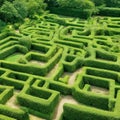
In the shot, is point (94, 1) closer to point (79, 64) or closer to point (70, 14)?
point (70, 14)

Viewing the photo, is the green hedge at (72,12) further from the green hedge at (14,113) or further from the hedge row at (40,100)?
the green hedge at (14,113)

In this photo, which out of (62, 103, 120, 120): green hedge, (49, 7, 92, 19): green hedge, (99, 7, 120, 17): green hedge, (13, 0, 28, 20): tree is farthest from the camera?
(99, 7, 120, 17): green hedge

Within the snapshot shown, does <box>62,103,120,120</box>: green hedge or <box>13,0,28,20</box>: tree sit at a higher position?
<box>13,0,28,20</box>: tree

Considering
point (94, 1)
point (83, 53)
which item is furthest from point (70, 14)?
point (83, 53)

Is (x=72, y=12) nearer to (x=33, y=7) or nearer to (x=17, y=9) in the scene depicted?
(x=33, y=7)

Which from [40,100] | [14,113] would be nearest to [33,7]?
[40,100]

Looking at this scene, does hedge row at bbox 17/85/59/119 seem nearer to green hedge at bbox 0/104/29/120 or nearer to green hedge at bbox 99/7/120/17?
green hedge at bbox 0/104/29/120

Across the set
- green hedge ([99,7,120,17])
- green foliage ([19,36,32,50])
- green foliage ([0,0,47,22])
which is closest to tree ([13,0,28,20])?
green foliage ([0,0,47,22])

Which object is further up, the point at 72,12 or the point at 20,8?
the point at 20,8
